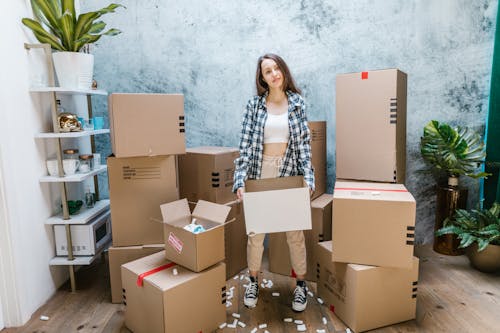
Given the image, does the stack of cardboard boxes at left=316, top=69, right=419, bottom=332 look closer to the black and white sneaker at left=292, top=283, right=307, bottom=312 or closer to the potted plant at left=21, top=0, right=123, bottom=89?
the black and white sneaker at left=292, top=283, right=307, bottom=312

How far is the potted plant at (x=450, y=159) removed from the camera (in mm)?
2568

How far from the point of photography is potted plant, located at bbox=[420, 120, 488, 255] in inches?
101

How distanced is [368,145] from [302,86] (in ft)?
2.57

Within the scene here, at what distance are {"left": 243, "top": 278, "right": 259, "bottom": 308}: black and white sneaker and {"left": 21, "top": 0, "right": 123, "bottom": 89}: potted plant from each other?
1.57m

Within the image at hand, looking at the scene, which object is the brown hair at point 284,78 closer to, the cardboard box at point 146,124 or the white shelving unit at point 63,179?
the cardboard box at point 146,124

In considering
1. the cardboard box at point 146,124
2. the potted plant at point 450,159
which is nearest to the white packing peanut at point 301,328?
the cardboard box at point 146,124

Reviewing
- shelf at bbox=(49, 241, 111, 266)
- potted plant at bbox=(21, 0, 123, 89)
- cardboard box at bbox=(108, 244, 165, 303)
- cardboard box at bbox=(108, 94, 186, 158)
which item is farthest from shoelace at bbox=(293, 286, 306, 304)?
potted plant at bbox=(21, 0, 123, 89)

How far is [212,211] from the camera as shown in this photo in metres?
1.99

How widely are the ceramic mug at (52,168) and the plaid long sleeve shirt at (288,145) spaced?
3.58ft

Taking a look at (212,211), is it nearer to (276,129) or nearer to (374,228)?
(276,129)

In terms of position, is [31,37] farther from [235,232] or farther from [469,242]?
[469,242]

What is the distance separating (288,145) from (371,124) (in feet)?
1.99

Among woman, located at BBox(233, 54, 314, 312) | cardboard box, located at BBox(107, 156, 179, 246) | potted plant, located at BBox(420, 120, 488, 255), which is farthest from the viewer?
potted plant, located at BBox(420, 120, 488, 255)

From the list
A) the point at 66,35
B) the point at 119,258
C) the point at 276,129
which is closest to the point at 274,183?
the point at 276,129
